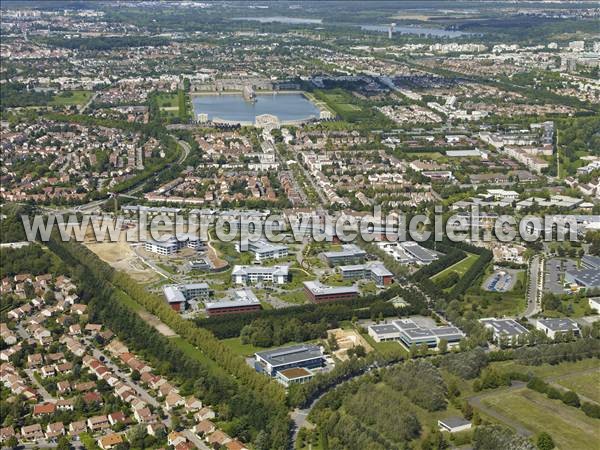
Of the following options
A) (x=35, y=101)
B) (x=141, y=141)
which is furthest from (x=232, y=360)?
(x=35, y=101)

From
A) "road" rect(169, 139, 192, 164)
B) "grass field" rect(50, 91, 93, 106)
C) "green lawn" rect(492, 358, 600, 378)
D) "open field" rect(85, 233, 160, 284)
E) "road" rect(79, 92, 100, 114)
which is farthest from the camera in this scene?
"grass field" rect(50, 91, 93, 106)

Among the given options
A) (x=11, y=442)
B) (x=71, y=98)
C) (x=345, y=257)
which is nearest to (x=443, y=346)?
(x=345, y=257)

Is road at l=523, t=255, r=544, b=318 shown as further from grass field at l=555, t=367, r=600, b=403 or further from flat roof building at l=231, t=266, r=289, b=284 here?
flat roof building at l=231, t=266, r=289, b=284

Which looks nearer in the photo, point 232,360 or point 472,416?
point 472,416

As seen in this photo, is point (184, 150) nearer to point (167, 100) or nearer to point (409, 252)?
point (167, 100)

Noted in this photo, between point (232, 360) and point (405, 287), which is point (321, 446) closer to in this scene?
point (232, 360)

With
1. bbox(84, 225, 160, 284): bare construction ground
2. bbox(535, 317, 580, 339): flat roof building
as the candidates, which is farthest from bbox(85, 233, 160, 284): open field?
bbox(535, 317, 580, 339): flat roof building
